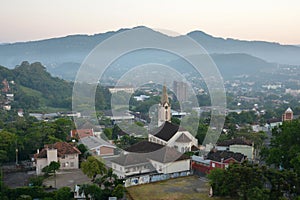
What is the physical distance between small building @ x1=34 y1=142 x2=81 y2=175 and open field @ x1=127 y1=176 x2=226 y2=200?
4865 mm

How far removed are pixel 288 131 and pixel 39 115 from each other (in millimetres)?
31672

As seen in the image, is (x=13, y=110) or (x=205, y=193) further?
→ (x=13, y=110)

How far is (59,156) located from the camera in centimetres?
1880

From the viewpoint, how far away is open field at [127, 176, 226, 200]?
1454cm

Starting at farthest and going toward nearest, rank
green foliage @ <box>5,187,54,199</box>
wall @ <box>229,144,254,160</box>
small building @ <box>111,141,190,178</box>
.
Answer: wall @ <box>229,144,254,160</box>
small building @ <box>111,141,190,178</box>
green foliage @ <box>5,187,54,199</box>

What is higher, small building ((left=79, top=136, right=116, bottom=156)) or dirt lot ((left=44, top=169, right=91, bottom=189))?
small building ((left=79, top=136, right=116, bottom=156))

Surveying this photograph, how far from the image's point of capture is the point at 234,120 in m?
35.9

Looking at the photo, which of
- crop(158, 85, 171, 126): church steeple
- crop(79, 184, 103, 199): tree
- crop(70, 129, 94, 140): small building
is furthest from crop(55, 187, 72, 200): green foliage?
crop(70, 129, 94, 140): small building

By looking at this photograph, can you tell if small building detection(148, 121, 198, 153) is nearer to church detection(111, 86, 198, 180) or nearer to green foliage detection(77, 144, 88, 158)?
church detection(111, 86, 198, 180)

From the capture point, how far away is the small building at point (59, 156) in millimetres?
18031

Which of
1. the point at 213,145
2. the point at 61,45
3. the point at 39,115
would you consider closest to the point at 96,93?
the point at 39,115

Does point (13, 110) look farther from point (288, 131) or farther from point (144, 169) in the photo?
point (288, 131)

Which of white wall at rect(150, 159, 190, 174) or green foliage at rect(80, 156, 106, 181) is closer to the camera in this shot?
green foliage at rect(80, 156, 106, 181)

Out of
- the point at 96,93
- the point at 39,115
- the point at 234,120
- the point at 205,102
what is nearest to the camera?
the point at 234,120
